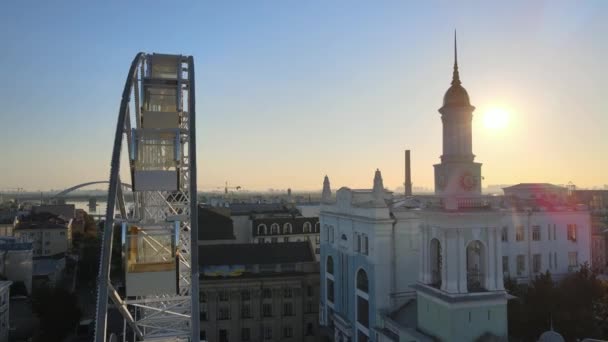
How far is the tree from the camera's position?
49.7m

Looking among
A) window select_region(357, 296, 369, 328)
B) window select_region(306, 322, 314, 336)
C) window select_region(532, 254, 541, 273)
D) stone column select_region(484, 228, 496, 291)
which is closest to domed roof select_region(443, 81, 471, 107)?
stone column select_region(484, 228, 496, 291)

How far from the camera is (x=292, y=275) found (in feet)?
163

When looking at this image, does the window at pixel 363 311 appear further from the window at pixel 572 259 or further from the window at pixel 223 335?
the window at pixel 572 259

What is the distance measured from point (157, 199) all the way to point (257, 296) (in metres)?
29.3

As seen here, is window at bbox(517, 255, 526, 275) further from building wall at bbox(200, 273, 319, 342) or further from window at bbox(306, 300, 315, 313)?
window at bbox(306, 300, 315, 313)

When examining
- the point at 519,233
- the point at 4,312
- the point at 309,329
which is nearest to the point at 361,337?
the point at 309,329

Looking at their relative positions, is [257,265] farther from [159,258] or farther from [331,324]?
[159,258]

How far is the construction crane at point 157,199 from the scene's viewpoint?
16.9 m

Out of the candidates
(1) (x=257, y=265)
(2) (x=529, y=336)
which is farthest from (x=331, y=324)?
(2) (x=529, y=336)

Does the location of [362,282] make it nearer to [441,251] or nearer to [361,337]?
[361,337]

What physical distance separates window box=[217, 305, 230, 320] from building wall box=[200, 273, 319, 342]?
0.33 feet

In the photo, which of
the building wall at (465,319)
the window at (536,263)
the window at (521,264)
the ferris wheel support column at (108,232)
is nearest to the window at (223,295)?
the building wall at (465,319)

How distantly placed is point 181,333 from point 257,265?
29.3 m

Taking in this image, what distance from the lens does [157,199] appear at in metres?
21.7
